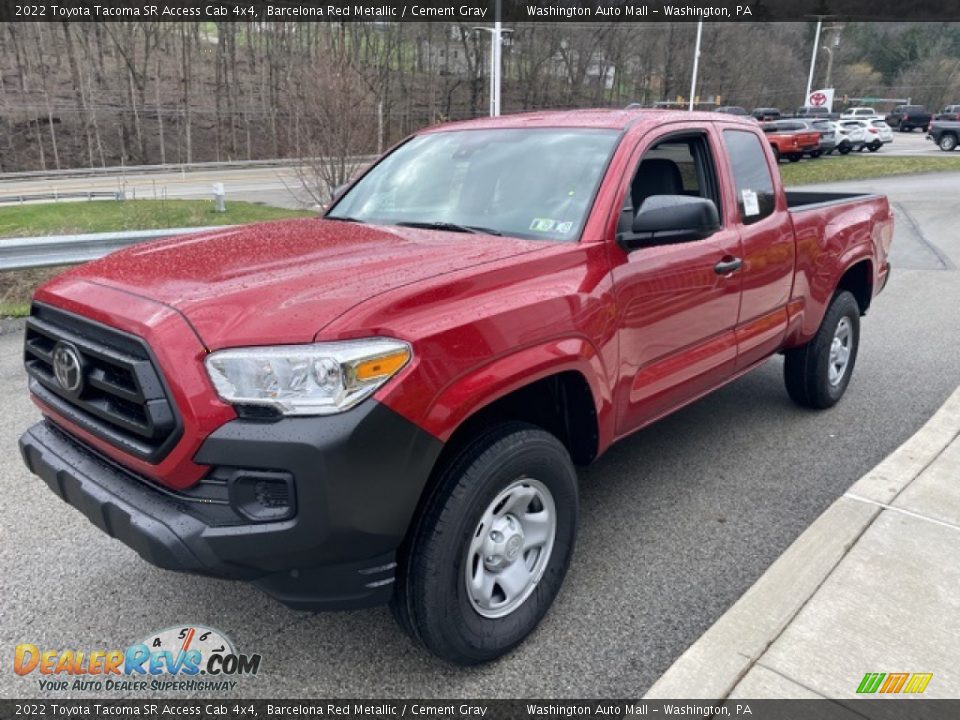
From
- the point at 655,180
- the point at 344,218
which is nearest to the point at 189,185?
the point at 344,218

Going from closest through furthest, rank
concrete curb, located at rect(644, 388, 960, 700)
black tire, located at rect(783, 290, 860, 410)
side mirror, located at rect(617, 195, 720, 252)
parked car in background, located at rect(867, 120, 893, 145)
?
concrete curb, located at rect(644, 388, 960, 700) < side mirror, located at rect(617, 195, 720, 252) < black tire, located at rect(783, 290, 860, 410) < parked car in background, located at rect(867, 120, 893, 145)

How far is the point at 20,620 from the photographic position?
287cm

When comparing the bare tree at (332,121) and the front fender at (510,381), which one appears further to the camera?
the bare tree at (332,121)

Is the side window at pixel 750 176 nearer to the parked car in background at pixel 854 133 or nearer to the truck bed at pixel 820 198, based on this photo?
the truck bed at pixel 820 198

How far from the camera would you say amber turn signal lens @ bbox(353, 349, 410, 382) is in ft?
7.04

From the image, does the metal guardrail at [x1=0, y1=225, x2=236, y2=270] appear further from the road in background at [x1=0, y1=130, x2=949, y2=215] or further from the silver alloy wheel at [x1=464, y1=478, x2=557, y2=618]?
the road in background at [x1=0, y1=130, x2=949, y2=215]

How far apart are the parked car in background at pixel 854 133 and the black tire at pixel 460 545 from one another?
38701 mm

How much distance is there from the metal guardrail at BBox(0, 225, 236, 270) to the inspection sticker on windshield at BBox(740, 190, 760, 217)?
452 cm

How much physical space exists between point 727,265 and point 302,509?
255 cm

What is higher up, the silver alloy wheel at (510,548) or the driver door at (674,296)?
the driver door at (674,296)

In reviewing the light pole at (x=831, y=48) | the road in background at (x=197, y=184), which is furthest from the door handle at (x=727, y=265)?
the light pole at (x=831, y=48)

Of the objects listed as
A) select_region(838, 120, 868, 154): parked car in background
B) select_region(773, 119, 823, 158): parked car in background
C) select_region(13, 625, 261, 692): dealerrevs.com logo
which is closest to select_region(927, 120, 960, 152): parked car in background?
select_region(838, 120, 868, 154): parked car in background

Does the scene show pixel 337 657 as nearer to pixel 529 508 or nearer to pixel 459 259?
pixel 529 508

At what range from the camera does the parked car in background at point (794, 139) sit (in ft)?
100
